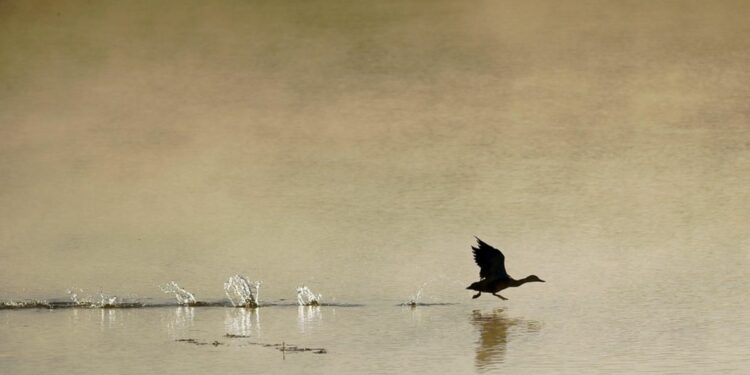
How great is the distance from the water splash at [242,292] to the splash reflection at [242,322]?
0.18 metres

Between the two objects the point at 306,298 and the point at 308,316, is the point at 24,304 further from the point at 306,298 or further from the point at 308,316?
the point at 308,316

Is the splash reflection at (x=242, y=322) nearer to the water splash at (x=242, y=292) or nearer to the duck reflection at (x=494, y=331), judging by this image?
the water splash at (x=242, y=292)

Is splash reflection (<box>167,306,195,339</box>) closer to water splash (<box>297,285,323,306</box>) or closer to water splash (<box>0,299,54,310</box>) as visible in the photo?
water splash (<box>297,285,323,306</box>)

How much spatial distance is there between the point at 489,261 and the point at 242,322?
3441 millimetres

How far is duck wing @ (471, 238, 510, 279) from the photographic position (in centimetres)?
2100

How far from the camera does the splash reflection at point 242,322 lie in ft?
61.7

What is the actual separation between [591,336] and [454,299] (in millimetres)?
3723

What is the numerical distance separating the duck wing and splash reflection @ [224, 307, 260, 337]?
297 cm

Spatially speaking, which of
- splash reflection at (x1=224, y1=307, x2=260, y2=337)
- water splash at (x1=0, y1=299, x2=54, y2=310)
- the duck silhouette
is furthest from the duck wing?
water splash at (x1=0, y1=299, x2=54, y2=310)

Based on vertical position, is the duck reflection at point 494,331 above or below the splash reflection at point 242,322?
below

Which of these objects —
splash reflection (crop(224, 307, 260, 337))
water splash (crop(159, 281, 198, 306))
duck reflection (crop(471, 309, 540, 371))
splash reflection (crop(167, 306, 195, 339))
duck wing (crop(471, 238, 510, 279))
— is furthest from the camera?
water splash (crop(159, 281, 198, 306))

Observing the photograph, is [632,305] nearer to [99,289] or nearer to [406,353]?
[406,353]

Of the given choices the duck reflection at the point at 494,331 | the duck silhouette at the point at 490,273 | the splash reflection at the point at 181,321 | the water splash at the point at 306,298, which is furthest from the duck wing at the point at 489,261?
the splash reflection at the point at 181,321

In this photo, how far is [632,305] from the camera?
20641mm
